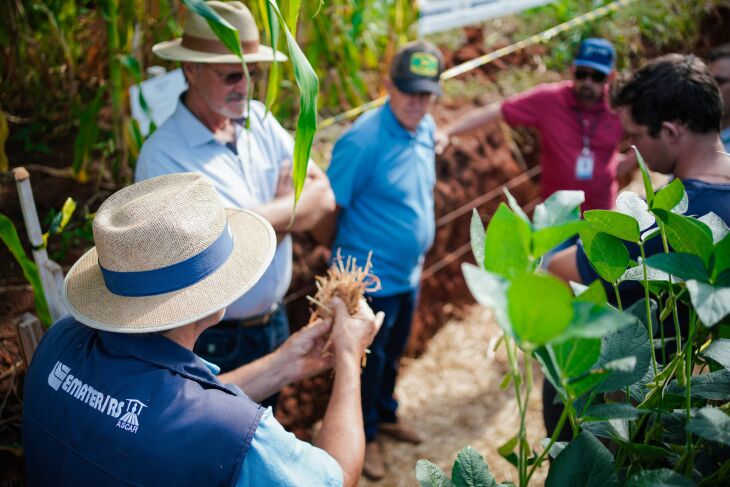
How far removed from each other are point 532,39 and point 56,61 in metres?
3.45

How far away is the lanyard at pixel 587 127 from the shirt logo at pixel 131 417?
8.51ft

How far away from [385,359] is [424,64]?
4.34ft

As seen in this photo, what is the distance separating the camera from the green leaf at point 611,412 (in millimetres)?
758

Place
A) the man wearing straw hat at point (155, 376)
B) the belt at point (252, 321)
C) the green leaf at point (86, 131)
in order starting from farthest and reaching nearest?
the green leaf at point (86, 131)
the belt at point (252, 321)
the man wearing straw hat at point (155, 376)

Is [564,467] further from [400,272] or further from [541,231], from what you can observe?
[400,272]

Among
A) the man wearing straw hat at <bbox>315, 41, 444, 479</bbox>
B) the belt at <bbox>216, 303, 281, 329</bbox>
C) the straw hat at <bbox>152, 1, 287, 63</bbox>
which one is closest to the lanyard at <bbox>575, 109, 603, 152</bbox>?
the man wearing straw hat at <bbox>315, 41, 444, 479</bbox>

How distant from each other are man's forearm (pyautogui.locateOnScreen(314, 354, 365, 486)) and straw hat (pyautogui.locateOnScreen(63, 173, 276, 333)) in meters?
0.39

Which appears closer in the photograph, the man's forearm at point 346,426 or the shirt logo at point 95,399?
the shirt logo at point 95,399

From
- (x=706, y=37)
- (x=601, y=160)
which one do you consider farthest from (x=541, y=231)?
(x=706, y=37)

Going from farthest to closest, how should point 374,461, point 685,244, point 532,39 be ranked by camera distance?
1. point 532,39
2. point 374,461
3. point 685,244

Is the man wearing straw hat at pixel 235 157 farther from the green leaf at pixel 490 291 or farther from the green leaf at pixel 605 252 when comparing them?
the green leaf at pixel 490 291

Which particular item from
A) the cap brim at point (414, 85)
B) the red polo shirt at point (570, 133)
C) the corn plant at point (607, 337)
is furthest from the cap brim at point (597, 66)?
the corn plant at point (607, 337)

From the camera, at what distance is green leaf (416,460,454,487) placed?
85 centimetres

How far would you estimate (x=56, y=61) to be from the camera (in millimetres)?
3523
